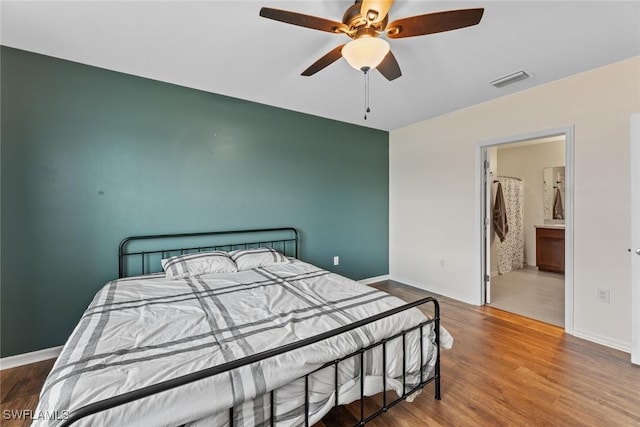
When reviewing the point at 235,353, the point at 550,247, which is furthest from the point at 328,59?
the point at 550,247

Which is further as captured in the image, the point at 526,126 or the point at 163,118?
the point at 526,126

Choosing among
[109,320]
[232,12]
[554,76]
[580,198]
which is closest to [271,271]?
[109,320]

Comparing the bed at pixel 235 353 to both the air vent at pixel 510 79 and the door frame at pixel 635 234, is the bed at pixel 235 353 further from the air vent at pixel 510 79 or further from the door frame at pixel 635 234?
the air vent at pixel 510 79

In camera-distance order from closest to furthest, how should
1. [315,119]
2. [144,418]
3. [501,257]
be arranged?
[144,418], [315,119], [501,257]

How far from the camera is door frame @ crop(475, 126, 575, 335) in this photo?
107 inches

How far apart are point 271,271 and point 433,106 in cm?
285

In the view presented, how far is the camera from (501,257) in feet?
16.4

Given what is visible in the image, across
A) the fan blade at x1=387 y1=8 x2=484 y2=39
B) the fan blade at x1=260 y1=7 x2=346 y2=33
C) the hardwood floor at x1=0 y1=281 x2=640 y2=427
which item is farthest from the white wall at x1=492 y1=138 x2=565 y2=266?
the fan blade at x1=260 y1=7 x2=346 y2=33

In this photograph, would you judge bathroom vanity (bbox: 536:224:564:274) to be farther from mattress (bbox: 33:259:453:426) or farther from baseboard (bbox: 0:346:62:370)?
baseboard (bbox: 0:346:62:370)

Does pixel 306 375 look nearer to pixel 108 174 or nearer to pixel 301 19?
pixel 301 19

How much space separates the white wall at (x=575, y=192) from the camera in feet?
8.02

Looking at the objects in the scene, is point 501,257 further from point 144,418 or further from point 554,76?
point 144,418

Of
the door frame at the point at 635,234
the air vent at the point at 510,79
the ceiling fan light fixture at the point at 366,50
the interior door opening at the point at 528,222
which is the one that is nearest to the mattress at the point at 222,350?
the ceiling fan light fixture at the point at 366,50

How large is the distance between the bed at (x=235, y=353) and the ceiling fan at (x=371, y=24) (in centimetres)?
149
